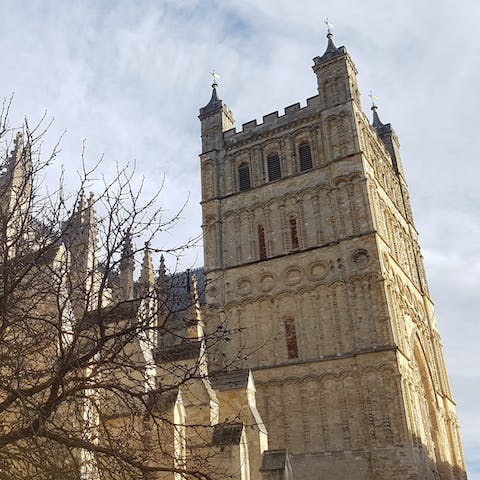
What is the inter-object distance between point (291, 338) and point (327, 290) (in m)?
2.58

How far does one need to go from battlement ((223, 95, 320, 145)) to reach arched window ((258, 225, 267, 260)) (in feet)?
18.5

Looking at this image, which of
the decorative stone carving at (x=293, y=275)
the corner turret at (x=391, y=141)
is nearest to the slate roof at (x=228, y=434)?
the decorative stone carving at (x=293, y=275)

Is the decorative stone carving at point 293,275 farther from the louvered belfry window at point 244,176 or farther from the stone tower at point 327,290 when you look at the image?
the louvered belfry window at point 244,176

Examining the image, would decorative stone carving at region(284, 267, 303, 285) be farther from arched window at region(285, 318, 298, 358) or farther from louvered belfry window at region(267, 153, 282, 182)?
louvered belfry window at region(267, 153, 282, 182)

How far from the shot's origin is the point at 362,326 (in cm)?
2411

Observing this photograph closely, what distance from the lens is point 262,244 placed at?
28.5 meters

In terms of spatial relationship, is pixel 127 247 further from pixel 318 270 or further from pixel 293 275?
pixel 293 275

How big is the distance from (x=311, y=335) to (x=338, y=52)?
1489 cm

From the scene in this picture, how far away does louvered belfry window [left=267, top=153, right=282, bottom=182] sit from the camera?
1177 inches

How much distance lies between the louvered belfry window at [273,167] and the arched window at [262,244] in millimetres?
2767

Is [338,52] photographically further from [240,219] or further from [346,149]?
[240,219]

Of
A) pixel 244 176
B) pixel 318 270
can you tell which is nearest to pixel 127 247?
pixel 318 270

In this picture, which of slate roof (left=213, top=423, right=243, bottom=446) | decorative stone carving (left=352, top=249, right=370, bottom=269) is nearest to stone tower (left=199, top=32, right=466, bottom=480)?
decorative stone carving (left=352, top=249, right=370, bottom=269)

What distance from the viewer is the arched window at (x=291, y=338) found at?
25.3 metres
